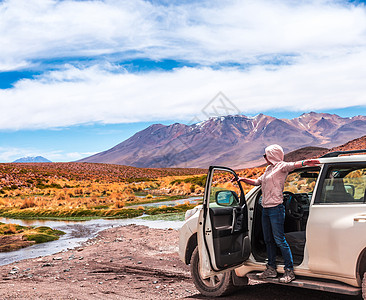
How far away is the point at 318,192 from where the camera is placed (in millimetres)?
5566

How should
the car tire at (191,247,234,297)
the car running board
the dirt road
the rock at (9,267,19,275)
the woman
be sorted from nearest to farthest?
the car running board → the woman → the car tire at (191,247,234,297) → the dirt road → the rock at (9,267,19,275)

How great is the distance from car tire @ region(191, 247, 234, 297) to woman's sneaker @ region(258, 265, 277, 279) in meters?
0.68

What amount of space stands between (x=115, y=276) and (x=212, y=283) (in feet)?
11.6

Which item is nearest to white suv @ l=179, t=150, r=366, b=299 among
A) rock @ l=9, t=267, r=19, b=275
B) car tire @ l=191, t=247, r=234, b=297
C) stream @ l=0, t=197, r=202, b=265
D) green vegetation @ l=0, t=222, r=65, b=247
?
car tire @ l=191, t=247, r=234, b=297

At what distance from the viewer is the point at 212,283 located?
6.76 m

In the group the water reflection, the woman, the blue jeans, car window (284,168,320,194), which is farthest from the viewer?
the water reflection

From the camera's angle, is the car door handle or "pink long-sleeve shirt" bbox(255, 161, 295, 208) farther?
"pink long-sleeve shirt" bbox(255, 161, 295, 208)

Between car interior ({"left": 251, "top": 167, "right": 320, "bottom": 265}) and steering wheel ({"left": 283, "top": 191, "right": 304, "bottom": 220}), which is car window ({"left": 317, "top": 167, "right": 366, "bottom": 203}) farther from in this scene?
steering wheel ({"left": 283, "top": 191, "right": 304, "bottom": 220})

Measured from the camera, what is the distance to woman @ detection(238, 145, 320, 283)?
19.4 ft

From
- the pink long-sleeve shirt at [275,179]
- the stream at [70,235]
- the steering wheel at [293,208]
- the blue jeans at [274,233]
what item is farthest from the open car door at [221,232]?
the stream at [70,235]

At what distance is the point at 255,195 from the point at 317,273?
157 centimetres

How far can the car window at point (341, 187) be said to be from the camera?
5.35 m

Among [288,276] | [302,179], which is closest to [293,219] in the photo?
[302,179]

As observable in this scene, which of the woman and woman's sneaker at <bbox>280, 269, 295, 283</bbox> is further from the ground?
the woman
